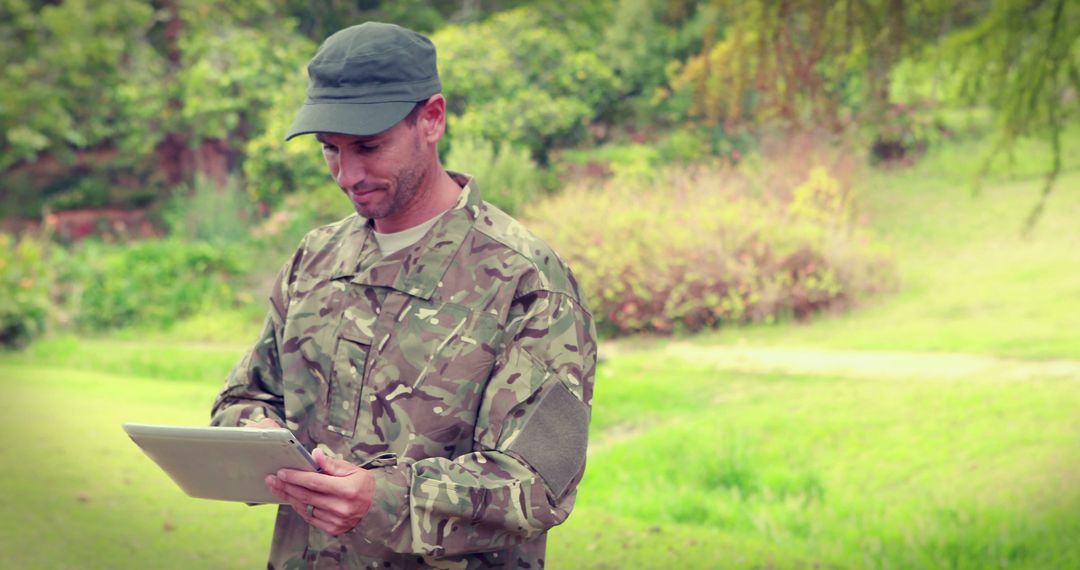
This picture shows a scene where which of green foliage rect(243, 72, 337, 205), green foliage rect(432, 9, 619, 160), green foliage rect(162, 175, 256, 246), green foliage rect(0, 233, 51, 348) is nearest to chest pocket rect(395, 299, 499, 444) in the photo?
green foliage rect(0, 233, 51, 348)

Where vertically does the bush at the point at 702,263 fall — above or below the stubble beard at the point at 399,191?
below

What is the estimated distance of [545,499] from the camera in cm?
208

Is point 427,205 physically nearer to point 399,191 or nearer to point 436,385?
point 399,191

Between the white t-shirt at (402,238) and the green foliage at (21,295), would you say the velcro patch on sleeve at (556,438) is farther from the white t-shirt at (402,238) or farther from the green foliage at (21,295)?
the green foliage at (21,295)

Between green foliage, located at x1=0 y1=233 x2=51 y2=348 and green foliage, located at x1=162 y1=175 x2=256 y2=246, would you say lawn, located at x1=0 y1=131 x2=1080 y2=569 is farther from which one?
green foliage, located at x1=162 y1=175 x2=256 y2=246

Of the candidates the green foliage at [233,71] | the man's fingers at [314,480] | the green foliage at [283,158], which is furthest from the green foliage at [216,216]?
the man's fingers at [314,480]

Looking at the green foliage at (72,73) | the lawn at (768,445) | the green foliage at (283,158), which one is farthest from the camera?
the green foliage at (72,73)

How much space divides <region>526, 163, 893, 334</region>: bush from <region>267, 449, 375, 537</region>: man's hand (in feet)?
29.4

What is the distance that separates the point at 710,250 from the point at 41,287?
6.52 metres

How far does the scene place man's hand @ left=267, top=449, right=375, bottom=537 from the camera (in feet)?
6.44

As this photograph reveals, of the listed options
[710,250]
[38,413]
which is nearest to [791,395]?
[710,250]

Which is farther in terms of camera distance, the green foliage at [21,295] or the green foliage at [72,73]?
the green foliage at [72,73]

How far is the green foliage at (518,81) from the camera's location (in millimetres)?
12969

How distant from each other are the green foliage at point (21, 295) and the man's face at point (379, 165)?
10.2 m
